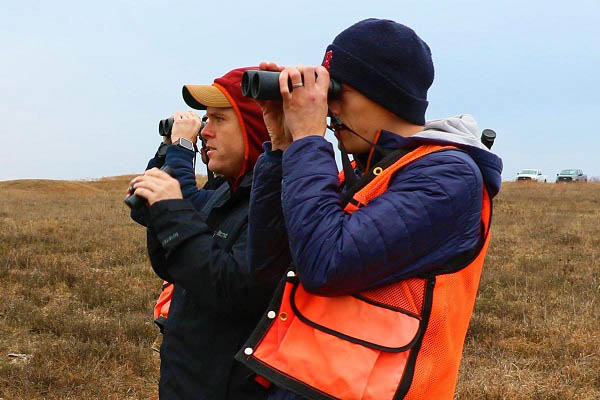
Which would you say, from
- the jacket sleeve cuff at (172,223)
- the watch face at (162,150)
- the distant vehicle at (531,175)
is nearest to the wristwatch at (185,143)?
the watch face at (162,150)

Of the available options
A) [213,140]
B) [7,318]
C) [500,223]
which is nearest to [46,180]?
[500,223]

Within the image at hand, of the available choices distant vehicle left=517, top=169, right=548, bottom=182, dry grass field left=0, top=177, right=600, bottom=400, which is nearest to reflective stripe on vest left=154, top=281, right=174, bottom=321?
dry grass field left=0, top=177, right=600, bottom=400

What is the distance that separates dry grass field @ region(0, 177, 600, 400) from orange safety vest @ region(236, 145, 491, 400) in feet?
10.6

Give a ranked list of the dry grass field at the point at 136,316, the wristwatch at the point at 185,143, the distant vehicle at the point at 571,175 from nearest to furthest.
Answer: the wristwatch at the point at 185,143 < the dry grass field at the point at 136,316 < the distant vehicle at the point at 571,175

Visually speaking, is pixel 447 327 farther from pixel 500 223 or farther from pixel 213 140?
pixel 500 223

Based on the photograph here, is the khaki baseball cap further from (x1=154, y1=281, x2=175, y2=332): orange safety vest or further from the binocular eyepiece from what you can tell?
(x1=154, y1=281, x2=175, y2=332): orange safety vest

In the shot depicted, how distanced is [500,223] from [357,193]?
42.9 ft

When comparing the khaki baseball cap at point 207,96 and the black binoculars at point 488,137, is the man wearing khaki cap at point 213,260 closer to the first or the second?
the khaki baseball cap at point 207,96

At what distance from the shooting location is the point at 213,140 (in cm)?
236

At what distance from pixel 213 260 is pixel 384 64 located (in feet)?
2.54

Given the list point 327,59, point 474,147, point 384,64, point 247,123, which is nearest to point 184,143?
point 247,123

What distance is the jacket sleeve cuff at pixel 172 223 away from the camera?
1.92m

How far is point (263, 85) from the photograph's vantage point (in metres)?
1.54

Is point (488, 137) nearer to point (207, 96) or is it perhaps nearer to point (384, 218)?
point (384, 218)
